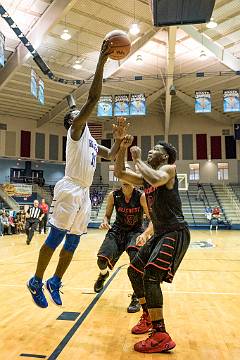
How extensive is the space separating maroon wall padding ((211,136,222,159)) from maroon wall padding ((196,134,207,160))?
57 cm

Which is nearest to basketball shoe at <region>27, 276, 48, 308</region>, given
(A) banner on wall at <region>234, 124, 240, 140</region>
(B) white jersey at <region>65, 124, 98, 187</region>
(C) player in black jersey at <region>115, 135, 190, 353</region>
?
(C) player in black jersey at <region>115, 135, 190, 353</region>

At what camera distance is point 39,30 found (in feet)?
47.2

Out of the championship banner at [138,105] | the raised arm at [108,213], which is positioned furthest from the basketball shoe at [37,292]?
the championship banner at [138,105]

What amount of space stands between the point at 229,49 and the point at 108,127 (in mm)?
14515

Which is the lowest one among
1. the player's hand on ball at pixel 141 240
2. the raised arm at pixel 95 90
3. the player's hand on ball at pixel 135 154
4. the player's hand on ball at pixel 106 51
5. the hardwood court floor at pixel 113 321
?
the hardwood court floor at pixel 113 321

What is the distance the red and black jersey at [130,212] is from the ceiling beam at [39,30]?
9.76m

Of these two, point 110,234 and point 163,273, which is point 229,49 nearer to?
point 110,234

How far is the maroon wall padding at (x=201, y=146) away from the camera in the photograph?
29.8 metres

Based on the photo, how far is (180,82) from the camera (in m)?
22.0

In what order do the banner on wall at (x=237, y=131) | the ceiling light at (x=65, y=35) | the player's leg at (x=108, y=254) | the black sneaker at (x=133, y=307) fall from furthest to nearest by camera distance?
1. the banner on wall at (x=237, y=131)
2. the ceiling light at (x=65, y=35)
3. the player's leg at (x=108, y=254)
4. the black sneaker at (x=133, y=307)

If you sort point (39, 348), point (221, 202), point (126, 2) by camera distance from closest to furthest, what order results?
point (39, 348), point (126, 2), point (221, 202)

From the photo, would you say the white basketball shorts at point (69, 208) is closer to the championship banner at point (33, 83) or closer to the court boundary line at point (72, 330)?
the court boundary line at point (72, 330)

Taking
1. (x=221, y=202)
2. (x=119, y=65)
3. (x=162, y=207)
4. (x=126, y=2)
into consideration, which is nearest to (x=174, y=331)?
(x=162, y=207)

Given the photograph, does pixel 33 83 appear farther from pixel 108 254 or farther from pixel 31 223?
pixel 108 254
